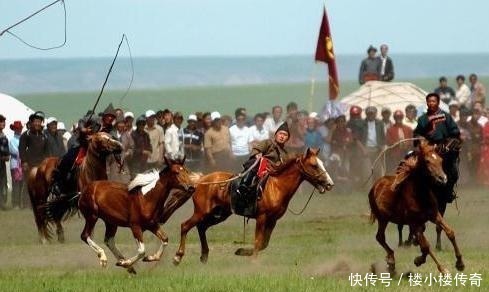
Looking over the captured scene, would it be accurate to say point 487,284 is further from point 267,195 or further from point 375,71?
point 375,71

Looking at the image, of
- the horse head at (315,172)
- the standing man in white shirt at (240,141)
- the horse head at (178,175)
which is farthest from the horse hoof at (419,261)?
the standing man in white shirt at (240,141)

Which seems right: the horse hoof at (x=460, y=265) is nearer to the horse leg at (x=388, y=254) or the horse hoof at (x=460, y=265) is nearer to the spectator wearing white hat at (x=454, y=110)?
the horse leg at (x=388, y=254)

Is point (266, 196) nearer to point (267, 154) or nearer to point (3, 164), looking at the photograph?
point (267, 154)

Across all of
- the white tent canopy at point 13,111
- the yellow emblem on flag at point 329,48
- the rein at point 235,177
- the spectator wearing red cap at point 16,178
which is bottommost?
the spectator wearing red cap at point 16,178

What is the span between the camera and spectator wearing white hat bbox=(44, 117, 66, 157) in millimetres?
30688

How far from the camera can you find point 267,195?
70.3ft

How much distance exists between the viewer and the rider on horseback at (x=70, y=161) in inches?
913

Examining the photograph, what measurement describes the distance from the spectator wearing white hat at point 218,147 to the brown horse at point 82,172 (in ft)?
23.6

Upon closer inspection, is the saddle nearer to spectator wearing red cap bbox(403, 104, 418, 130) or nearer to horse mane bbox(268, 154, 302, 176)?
horse mane bbox(268, 154, 302, 176)

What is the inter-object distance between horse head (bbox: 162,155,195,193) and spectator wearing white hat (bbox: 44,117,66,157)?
35.9ft

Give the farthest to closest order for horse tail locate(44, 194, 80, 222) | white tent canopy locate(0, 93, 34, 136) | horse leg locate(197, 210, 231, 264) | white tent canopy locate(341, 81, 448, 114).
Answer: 1. white tent canopy locate(0, 93, 34, 136)
2. white tent canopy locate(341, 81, 448, 114)
3. horse tail locate(44, 194, 80, 222)
4. horse leg locate(197, 210, 231, 264)

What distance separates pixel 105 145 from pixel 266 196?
94.7 inches

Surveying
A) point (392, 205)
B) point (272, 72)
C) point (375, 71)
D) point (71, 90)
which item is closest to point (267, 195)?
point (392, 205)

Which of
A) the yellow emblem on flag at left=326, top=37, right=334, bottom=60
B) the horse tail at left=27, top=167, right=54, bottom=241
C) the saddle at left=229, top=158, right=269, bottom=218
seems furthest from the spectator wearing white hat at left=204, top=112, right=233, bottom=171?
the saddle at left=229, top=158, right=269, bottom=218
